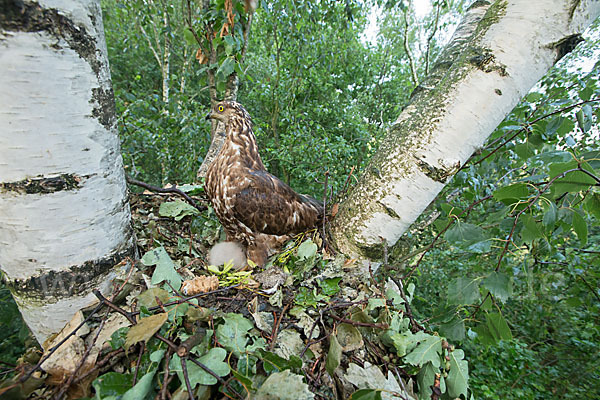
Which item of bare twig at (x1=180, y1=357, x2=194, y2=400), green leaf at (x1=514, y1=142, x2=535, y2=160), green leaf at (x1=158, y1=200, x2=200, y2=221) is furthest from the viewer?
green leaf at (x1=158, y1=200, x2=200, y2=221)

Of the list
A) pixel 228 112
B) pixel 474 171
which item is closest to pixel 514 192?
pixel 474 171

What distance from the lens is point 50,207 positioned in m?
0.79

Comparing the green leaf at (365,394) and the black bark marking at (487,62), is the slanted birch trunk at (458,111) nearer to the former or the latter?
the black bark marking at (487,62)

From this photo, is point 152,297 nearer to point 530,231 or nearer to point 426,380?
point 426,380

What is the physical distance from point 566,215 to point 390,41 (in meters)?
9.09

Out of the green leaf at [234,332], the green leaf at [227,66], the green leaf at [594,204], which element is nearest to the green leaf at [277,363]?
the green leaf at [234,332]

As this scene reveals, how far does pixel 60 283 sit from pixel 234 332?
55 centimetres

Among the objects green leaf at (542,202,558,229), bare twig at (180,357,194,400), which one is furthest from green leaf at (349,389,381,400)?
green leaf at (542,202,558,229)

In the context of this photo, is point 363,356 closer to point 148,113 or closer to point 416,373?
point 416,373

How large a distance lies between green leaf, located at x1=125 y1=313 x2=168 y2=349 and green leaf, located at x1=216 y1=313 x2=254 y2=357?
17 cm

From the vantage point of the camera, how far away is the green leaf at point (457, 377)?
2.99ft

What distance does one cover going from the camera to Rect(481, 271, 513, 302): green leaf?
0.84 meters

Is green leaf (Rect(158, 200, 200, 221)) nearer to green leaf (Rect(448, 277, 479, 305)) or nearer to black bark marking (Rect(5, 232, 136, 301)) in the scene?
black bark marking (Rect(5, 232, 136, 301))

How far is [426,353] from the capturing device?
878 mm
